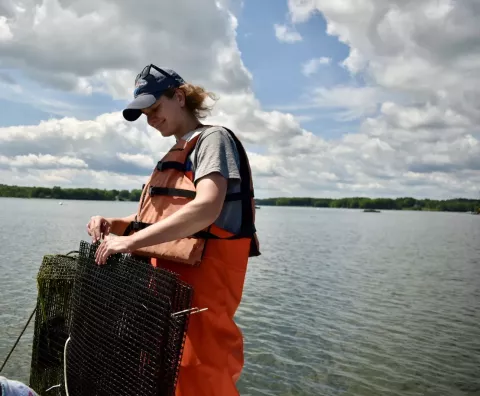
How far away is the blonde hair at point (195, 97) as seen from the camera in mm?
3162

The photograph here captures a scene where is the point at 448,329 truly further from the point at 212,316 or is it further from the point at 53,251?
the point at 53,251

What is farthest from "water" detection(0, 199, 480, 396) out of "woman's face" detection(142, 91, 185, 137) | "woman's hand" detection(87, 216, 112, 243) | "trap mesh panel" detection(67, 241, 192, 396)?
"woman's face" detection(142, 91, 185, 137)

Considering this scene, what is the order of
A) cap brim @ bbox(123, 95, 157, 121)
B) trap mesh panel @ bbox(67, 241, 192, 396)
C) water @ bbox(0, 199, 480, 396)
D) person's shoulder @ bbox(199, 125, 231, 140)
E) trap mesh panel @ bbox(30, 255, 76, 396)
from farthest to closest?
water @ bbox(0, 199, 480, 396) < trap mesh panel @ bbox(30, 255, 76, 396) < cap brim @ bbox(123, 95, 157, 121) < person's shoulder @ bbox(199, 125, 231, 140) < trap mesh panel @ bbox(67, 241, 192, 396)

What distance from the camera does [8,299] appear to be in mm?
13234

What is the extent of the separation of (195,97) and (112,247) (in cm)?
109

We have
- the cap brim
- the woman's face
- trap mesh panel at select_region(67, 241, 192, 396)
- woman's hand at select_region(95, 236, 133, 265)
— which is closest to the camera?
trap mesh panel at select_region(67, 241, 192, 396)

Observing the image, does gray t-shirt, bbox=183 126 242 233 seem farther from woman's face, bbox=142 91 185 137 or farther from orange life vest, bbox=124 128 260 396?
woman's face, bbox=142 91 185 137

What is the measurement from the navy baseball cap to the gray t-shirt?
0.33m

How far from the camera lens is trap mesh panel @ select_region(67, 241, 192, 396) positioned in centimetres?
267

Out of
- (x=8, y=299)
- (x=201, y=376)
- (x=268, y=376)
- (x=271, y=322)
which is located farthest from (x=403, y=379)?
(x=8, y=299)

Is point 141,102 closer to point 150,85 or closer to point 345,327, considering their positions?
point 150,85

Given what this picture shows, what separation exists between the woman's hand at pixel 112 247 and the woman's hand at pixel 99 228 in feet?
1.26

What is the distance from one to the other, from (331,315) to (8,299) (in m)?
8.62

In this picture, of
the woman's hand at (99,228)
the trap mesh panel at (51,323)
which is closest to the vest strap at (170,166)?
the woman's hand at (99,228)
